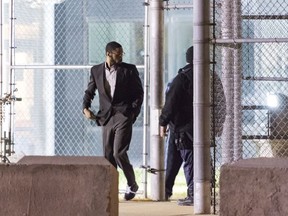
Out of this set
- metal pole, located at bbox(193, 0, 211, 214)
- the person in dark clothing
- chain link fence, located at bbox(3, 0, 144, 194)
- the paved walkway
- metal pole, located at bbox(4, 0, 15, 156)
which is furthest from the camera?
chain link fence, located at bbox(3, 0, 144, 194)

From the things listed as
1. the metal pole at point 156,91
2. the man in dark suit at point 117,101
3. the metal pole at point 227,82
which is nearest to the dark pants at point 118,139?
the man in dark suit at point 117,101

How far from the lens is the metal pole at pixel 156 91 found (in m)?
14.2

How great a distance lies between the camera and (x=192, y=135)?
43.5 feet

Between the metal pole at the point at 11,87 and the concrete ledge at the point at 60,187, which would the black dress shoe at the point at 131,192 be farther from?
the concrete ledge at the point at 60,187

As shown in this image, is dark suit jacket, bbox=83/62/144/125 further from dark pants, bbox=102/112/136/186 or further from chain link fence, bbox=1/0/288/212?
chain link fence, bbox=1/0/288/212

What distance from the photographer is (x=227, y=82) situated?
40.6 feet

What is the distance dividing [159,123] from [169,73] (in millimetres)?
4012

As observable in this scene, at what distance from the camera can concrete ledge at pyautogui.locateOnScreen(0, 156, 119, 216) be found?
23.4 feet

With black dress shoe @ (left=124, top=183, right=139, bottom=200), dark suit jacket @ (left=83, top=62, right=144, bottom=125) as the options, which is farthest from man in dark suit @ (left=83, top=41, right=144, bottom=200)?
black dress shoe @ (left=124, top=183, right=139, bottom=200)

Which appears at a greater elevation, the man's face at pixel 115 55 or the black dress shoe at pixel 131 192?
the man's face at pixel 115 55

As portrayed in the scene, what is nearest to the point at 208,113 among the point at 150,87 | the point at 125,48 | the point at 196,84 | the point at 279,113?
the point at 196,84

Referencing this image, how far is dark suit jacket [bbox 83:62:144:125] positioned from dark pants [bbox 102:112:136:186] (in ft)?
0.27

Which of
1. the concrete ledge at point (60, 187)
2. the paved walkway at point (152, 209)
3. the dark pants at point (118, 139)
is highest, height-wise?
the dark pants at point (118, 139)

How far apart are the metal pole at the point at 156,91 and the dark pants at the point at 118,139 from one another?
2.23ft
